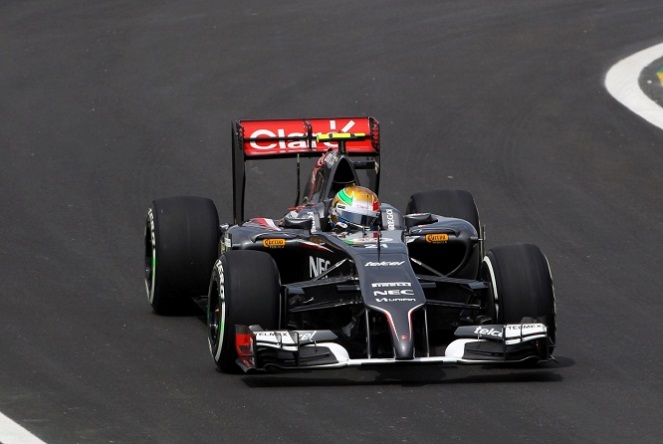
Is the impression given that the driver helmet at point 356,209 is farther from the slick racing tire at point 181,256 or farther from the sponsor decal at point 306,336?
the sponsor decal at point 306,336

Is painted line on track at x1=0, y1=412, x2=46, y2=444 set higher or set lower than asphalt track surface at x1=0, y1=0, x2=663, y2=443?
lower

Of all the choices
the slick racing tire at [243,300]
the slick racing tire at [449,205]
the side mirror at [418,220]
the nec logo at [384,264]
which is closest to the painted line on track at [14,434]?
the slick racing tire at [243,300]

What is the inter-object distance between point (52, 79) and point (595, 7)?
30.1 ft

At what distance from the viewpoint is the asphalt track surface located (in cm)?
1010

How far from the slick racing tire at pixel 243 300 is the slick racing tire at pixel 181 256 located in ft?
6.17

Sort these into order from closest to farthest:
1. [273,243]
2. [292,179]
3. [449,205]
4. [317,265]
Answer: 1. [317,265]
2. [273,243]
3. [449,205]
4. [292,179]

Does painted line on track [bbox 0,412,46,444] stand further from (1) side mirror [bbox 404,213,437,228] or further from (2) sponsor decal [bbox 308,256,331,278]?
(1) side mirror [bbox 404,213,437,228]

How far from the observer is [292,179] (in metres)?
18.2

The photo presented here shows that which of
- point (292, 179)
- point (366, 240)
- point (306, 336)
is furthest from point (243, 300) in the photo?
point (292, 179)

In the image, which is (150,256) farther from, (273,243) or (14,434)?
→ (14,434)

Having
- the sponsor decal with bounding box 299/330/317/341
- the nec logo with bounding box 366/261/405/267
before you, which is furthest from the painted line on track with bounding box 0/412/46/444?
the nec logo with bounding box 366/261/405/267

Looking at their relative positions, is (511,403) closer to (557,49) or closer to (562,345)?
(562,345)

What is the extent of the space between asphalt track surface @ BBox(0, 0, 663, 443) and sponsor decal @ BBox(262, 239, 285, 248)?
89cm

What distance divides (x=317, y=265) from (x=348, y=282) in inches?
31.0
